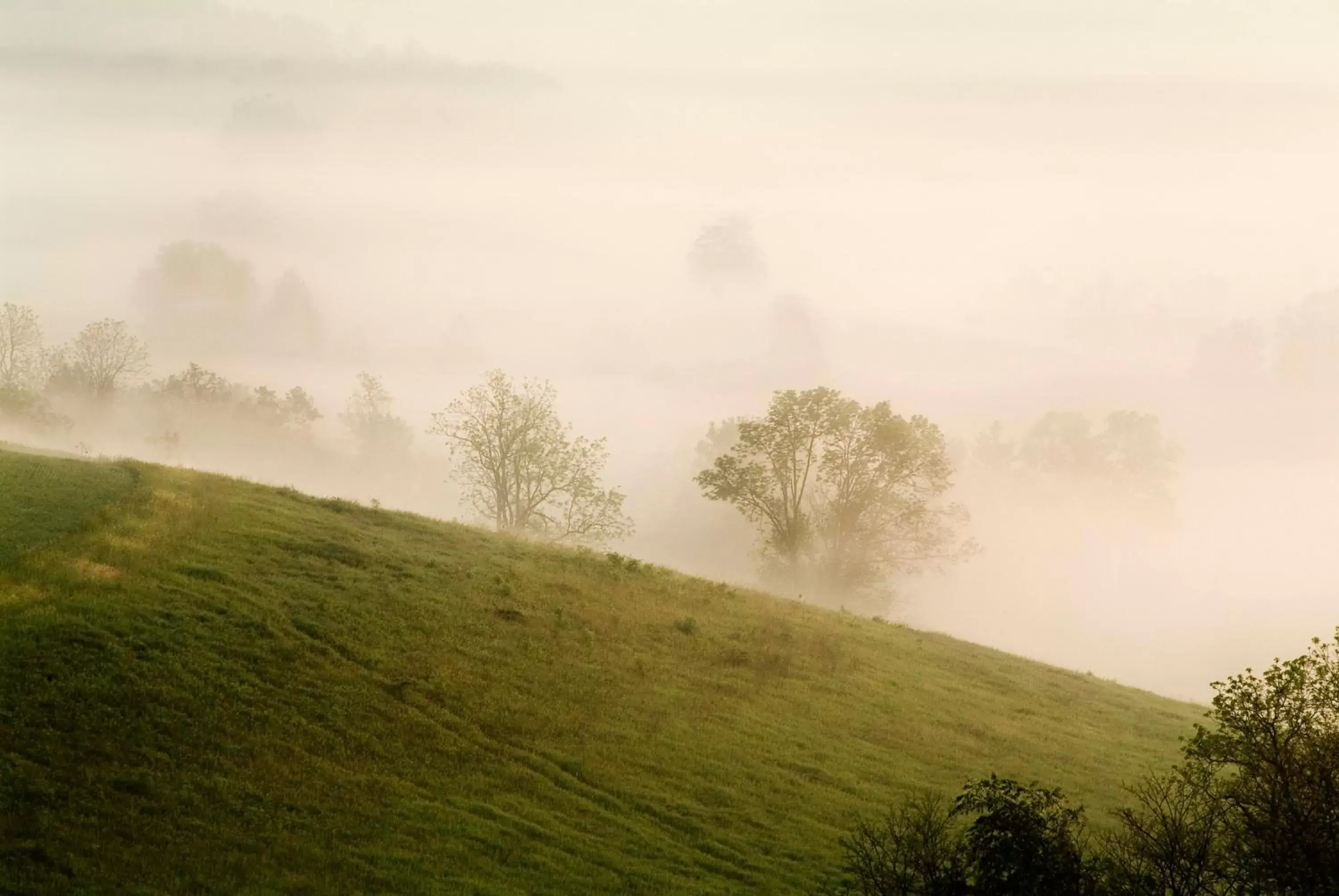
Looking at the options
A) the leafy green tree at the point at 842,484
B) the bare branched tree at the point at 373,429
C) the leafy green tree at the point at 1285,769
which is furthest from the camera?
the bare branched tree at the point at 373,429

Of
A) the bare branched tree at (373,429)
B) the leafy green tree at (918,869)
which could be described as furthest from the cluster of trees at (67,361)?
the leafy green tree at (918,869)

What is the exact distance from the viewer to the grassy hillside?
1672 centimetres

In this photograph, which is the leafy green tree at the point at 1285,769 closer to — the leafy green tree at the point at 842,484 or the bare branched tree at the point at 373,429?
the leafy green tree at the point at 842,484

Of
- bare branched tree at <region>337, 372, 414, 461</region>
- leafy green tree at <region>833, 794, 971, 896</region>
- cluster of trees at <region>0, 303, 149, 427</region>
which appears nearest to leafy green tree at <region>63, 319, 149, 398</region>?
cluster of trees at <region>0, 303, 149, 427</region>

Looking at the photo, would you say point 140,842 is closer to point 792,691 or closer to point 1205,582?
point 792,691

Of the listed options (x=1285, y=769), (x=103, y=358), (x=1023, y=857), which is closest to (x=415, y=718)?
(x=1023, y=857)

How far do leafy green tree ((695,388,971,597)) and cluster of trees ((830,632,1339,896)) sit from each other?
55.3m

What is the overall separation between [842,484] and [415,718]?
5386 cm

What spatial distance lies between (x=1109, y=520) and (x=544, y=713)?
352ft

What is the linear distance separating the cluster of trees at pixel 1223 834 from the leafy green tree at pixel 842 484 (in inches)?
2178

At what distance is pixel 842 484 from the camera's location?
7238 centimetres

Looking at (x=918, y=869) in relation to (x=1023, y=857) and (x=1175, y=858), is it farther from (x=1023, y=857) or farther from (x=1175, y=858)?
(x=1175, y=858)

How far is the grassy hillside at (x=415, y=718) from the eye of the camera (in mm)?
16719

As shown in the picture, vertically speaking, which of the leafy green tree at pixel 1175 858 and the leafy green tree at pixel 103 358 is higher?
the leafy green tree at pixel 103 358
